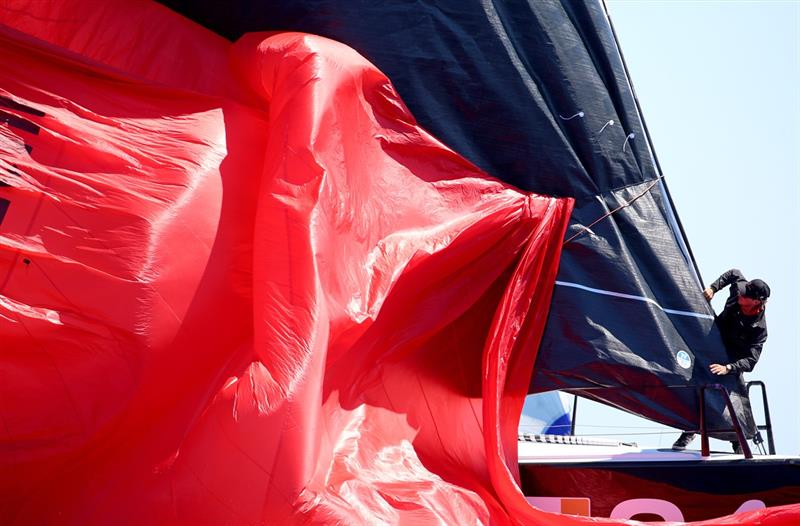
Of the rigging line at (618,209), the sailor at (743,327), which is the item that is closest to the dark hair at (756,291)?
the sailor at (743,327)

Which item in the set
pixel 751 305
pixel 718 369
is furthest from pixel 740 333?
pixel 718 369

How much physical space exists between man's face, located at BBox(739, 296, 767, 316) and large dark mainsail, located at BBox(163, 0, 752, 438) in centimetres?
18

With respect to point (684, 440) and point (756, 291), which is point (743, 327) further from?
point (684, 440)

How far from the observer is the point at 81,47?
369cm

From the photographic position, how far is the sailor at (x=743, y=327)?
174 inches

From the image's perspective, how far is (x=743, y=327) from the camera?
14.9ft

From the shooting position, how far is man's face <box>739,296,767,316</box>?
453 cm

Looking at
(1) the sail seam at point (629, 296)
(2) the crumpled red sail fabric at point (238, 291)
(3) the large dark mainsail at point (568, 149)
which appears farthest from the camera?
Result: (1) the sail seam at point (629, 296)

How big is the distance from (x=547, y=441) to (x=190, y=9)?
294 cm

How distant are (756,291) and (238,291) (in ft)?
8.62

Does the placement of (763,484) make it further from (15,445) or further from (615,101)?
(15,445)

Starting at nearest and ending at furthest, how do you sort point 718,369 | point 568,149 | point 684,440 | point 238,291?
point 238,291
point 718,369
point 568,149
point 684,440

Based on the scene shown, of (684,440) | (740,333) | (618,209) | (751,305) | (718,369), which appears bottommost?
(684,440)

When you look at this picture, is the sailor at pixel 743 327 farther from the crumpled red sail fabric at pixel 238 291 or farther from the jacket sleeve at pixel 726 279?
the crumpled red sail fabric at pixel 238 291
